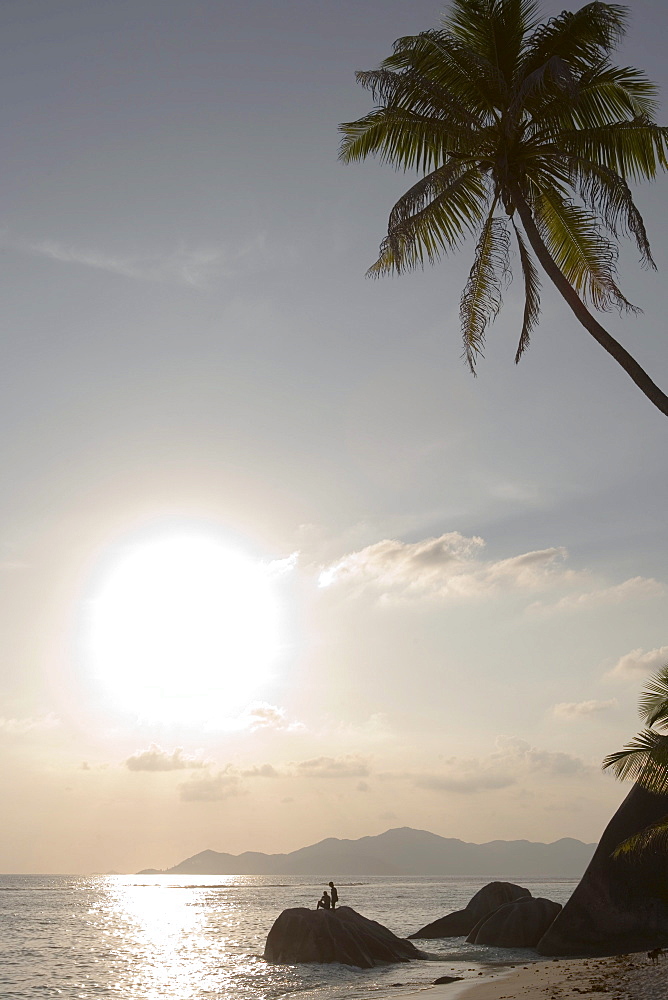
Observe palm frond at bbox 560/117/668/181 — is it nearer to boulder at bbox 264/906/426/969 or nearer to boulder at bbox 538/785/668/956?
boulder at bbox 538/785/668/956

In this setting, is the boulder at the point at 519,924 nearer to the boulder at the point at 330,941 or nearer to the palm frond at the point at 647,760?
the boulder at the point at 330,941

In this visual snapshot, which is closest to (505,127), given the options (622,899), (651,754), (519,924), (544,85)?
(544,85)

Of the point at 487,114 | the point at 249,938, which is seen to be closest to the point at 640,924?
the point at 487,114

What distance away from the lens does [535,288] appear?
1736 centimetres

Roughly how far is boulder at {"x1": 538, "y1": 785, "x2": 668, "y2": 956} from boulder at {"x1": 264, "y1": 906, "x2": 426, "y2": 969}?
24.4ft

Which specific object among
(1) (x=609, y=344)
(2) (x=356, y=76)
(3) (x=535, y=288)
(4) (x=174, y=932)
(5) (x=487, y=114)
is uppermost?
(2) (x=356, y=76)

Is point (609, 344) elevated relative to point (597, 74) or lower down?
lower down

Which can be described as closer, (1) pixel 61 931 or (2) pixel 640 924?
(2) pixel 640 924

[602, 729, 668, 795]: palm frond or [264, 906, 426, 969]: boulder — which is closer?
[602, 729, 668, 795]: palm frond

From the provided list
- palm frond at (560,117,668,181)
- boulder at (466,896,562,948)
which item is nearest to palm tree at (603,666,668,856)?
palm frond at (560,117,668,181)

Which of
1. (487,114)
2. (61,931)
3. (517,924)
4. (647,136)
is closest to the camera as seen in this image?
(647,136)

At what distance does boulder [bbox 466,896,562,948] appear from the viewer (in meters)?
35.5

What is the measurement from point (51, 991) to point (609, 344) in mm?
30624

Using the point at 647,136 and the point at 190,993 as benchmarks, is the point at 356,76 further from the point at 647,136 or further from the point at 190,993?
the point at 190,993
